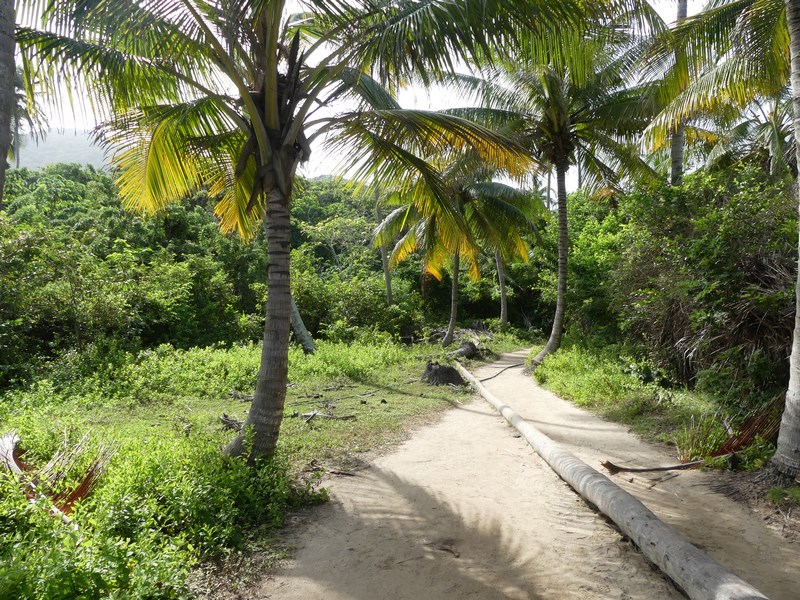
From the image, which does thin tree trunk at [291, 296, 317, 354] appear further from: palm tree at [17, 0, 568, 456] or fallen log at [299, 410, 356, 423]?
palm tree at [17, 0, 568, 456]

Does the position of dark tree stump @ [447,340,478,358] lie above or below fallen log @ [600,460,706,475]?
above

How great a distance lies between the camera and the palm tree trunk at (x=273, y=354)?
5.10 meters

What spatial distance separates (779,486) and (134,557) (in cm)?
516

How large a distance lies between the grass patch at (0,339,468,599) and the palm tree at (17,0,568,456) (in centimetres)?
72

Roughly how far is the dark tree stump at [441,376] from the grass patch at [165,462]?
1.43 ft

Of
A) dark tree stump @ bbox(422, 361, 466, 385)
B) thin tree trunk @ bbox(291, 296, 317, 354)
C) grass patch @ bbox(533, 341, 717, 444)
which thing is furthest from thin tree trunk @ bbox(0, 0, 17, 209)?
thin tree trunk @ bbox(291, 296, 317, 354)

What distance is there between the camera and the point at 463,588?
11.0 ft

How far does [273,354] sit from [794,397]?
4.88 meters

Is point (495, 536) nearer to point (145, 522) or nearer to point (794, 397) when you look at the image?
point (145, 522)

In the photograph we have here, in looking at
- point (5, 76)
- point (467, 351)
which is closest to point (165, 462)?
point (5, 76)

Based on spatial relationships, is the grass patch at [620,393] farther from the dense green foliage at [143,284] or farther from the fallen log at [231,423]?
the fallen log at [231,423]

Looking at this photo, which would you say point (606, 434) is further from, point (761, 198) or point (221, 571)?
point (221, 571)

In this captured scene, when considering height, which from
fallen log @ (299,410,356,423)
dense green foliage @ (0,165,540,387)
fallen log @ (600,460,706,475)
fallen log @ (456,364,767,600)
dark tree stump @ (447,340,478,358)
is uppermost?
dense green foliage @ (0,165,540,387)

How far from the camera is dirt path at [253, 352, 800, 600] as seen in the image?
11.1 ft
